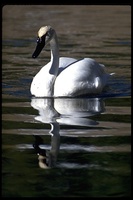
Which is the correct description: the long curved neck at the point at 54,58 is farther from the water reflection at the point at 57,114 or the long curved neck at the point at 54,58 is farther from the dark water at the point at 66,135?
the water reflection at the point at 57,114

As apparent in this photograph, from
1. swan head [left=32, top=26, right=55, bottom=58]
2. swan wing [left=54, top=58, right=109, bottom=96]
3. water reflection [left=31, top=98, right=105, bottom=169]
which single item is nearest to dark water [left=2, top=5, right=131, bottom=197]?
water reflection [left=31, top=98, right=105, bottom=169]

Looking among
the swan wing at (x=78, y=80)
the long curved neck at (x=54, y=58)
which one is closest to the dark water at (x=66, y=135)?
the swan wing at (x=78, y=80)

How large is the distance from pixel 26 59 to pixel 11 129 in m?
6.07

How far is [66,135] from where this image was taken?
8.34 meters

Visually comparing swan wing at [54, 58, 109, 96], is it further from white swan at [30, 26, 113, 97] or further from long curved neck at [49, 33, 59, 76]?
long curved neck at [49, 33, 59, 76]

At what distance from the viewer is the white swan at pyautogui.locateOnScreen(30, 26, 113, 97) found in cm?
1077

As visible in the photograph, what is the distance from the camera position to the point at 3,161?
7430 mm

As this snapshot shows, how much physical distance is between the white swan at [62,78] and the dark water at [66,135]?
14 cm

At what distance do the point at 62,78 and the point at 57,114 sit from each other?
133cm

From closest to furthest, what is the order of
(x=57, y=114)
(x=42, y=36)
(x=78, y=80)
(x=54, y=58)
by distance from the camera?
1. (x=57, y=114)
2. (x=78, y=80)
3. (x=42, y=36)
4. (x=54, y=58)

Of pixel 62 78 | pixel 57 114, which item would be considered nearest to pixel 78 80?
pixel 62 78

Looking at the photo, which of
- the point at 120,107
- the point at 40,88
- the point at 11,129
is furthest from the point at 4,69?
the point at 11,129

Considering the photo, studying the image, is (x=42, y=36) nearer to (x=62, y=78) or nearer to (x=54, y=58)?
(x=54, y=58)

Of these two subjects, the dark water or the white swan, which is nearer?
the dark water
